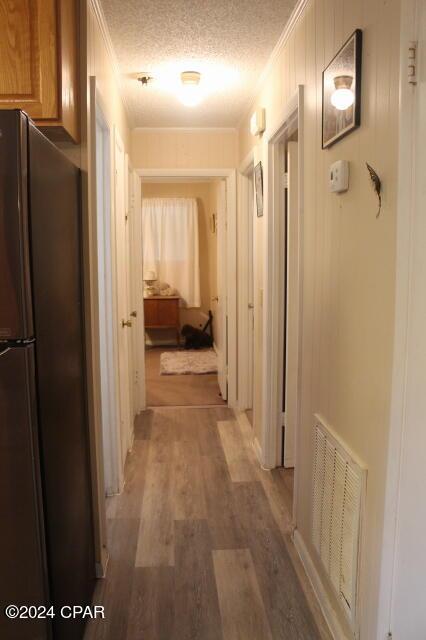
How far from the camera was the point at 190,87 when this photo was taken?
108 inches

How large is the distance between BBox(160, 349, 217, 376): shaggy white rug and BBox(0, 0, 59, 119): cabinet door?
4.15 m

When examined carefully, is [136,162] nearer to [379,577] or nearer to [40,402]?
[40,402]

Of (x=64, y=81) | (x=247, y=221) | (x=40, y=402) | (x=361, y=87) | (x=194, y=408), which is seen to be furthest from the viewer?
(x=194, y=408)

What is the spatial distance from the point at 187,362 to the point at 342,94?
470 cm

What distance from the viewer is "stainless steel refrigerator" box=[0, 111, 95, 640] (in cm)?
112

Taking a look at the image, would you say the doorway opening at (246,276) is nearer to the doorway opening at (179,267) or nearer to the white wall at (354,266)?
the white wall at (354,266)

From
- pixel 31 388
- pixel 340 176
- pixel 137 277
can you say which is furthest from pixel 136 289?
pixel 31 388

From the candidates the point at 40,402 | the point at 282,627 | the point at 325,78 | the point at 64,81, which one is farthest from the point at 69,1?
the point at 282,627

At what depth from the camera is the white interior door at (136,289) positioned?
3879 mm

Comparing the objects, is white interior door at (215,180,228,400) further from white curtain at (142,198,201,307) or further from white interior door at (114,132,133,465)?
white curtain at (142,198,201,307)

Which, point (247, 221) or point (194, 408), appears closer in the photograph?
point (247, 221)

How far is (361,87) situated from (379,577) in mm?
1399

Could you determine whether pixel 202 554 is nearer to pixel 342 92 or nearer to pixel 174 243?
pixel 342 92

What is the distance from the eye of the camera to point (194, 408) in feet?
13.9
